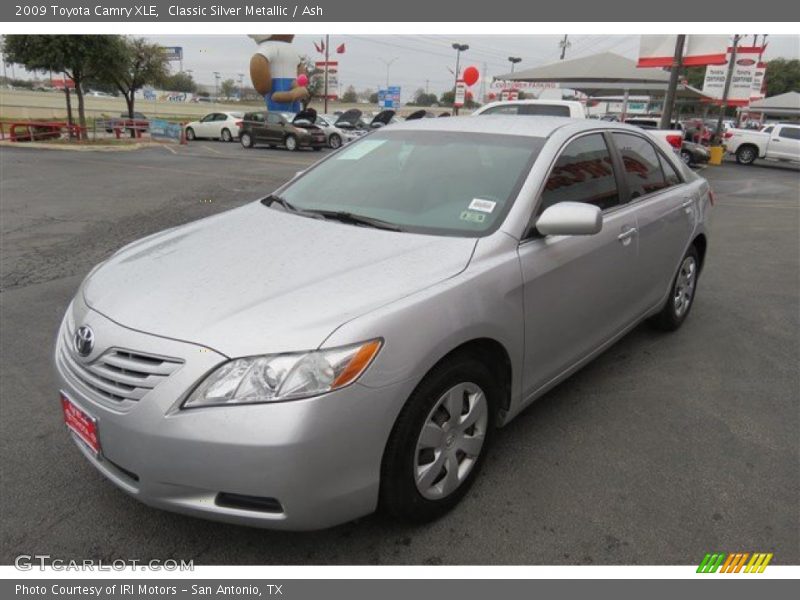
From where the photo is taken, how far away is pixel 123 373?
2184mm

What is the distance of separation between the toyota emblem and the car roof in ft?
7.17

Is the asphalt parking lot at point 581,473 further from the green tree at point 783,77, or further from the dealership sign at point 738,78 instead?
the green tree at point 783,77

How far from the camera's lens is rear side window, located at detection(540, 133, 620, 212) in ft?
10.2

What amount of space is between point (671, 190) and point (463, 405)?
271 cm

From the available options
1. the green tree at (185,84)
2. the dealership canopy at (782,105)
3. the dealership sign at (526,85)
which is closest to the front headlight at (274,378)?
the dealership sign at (526,85)

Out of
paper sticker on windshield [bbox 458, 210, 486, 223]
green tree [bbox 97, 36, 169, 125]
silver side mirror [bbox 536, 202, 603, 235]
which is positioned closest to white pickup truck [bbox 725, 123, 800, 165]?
silver side mirror [bbox 536, 202, 603, 235]

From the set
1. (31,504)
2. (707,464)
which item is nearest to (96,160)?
(31,504)

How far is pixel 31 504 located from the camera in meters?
2.67

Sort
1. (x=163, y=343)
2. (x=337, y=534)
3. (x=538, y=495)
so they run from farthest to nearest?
(x=538, y=495) < (x=337, y=534) < (x=163, y=343)

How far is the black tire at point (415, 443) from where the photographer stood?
2250 millimetres

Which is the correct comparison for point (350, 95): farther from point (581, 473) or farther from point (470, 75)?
point (581, 473)

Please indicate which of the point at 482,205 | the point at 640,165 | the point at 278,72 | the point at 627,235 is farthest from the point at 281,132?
the point at 482,205

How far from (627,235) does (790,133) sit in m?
25.6

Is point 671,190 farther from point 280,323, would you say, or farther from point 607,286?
point 280,323
